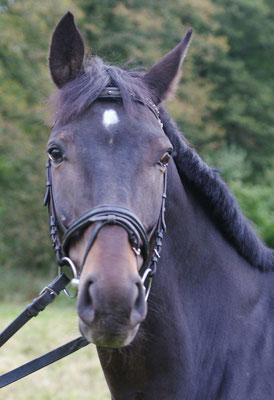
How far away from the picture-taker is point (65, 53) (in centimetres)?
301

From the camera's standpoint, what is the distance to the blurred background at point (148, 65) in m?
20.1

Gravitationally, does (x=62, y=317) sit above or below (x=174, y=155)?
below

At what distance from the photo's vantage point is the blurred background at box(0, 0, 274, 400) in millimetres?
17594

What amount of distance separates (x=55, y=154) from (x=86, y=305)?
0.86 metres

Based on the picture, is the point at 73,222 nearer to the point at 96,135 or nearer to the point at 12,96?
the point at 96,135

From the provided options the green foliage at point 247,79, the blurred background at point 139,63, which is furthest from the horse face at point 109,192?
the green foliage at point 247,79

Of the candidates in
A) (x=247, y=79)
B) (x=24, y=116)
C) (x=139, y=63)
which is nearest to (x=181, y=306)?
(x=139, y=63)

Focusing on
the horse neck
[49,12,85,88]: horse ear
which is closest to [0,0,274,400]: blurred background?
the horse neck

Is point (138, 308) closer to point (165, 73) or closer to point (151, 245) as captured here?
point (151, 245)

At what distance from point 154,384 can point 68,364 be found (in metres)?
6.21

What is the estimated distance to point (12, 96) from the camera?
65.5ft

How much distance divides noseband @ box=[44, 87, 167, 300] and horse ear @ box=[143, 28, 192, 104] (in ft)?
0.49

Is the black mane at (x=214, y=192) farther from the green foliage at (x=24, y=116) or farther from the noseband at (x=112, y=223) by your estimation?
the green foliage at (x=24, y=116)

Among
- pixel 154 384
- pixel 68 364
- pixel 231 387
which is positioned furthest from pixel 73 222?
pixel 68 364
